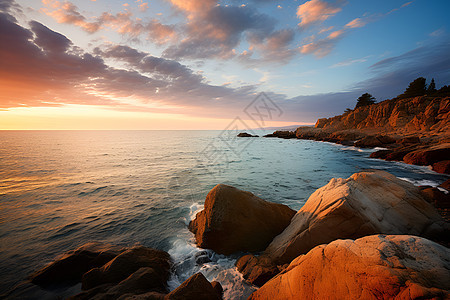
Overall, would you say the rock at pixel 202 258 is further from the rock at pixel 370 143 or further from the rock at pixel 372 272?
the rock at pixel 370 143

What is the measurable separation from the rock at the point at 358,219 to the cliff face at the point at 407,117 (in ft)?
127

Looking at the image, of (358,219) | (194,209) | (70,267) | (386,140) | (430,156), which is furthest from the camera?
(386,140)

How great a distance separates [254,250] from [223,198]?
231 centimetres

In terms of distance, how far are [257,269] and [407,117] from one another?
197 ft

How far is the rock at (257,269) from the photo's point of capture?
15.9ft

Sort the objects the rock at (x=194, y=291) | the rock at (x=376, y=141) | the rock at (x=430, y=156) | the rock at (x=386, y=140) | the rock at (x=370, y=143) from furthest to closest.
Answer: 1. the rock at (x=370, y=143)
2. the rock at (x=376, y=141)
3. the rock at (x=386, y=140)
4. the rock at (x=430, y=156)
5. the rock at (x=194, y=291)

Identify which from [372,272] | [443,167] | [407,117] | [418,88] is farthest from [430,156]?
[418,88]

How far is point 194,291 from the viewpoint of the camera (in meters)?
3.84

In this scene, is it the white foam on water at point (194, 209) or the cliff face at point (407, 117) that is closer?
the white foam on water at point (194, 209)

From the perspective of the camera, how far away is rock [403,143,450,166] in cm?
1777

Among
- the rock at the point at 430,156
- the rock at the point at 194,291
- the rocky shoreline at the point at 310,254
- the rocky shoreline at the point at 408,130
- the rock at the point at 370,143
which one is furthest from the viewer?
the rock at the point at 370,143

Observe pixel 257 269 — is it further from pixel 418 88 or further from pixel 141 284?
pixel 418 88

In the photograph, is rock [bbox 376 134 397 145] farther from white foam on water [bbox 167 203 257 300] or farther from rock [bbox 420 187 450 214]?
white foam on water [bbox 167 203 257 300]

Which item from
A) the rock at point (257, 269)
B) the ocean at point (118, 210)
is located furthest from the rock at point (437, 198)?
the rock at point (257, 269)
